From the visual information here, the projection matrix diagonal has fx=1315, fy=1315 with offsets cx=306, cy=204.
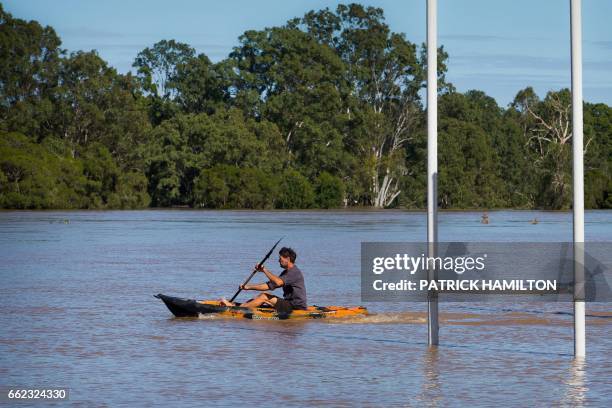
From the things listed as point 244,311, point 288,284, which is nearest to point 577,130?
point 288,284

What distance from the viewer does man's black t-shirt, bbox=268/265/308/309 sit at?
2006 cm

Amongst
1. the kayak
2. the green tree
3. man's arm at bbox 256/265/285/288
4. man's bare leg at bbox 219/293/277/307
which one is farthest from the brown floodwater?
the green tree

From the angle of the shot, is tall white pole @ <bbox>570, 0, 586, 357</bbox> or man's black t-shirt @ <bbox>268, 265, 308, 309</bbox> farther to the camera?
man's black t-shirt @ <bbox>268, 265, 308, 309</bbox>

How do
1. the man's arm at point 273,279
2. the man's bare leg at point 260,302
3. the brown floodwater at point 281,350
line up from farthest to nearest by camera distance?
the man's bare leg at point 260,302 → the man's arm at point 273,279 → the brown floodwater at point 281,350

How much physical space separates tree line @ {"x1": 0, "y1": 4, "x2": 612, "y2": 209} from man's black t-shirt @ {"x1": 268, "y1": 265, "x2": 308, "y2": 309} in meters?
74.5

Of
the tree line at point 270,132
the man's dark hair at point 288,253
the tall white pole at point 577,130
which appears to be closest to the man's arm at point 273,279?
the man's dark hair at point 288,253

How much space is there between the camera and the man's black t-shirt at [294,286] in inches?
790

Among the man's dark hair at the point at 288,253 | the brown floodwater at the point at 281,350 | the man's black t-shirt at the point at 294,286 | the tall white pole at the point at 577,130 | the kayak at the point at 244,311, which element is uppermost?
the tall white pole at the point at 577,130

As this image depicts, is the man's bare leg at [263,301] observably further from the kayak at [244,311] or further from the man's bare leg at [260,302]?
the kayak at [244,311]

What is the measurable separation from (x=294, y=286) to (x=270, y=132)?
8993 centimetres

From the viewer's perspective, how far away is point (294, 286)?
66.3ft

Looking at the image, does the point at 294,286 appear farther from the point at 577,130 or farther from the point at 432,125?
the point at 577,130

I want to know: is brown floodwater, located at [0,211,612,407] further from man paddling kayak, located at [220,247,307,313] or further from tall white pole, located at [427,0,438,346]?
tall white pole, located at [427,0,438,346]

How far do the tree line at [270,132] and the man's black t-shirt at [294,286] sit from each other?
245ft
